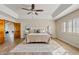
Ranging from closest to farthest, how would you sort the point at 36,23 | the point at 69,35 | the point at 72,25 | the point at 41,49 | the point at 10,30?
the point at 36,23 → the point at 41,49 → the point at 10,30 → the point at 72,25 → the point at 69,35

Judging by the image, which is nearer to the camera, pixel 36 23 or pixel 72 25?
pixel 36 23

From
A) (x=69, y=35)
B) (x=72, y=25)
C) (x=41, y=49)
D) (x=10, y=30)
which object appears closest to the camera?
(x=41, y=49)

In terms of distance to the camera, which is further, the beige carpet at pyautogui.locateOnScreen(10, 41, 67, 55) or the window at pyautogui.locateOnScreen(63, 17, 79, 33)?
the window at pyautogui.locateOnScreen(63, 17, 79, 33)

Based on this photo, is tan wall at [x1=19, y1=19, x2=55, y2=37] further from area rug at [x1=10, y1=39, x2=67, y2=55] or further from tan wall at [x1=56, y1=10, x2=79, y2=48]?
area rug at [x1=10, y1=39, x2=67, y2=55]

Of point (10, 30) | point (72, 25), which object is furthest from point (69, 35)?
point (10, 30)

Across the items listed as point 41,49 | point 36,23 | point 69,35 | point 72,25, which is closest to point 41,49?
point 41,49

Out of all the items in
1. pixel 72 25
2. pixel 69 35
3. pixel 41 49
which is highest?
pixel 72 25

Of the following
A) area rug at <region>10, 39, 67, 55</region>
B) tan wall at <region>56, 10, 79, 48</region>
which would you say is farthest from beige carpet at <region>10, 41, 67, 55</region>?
tan wall at <region>56, 10, 79, 48</region>

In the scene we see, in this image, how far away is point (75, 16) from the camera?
215 inches

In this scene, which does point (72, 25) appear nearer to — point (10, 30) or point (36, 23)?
point (36, 23)

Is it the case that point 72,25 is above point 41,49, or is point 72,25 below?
above

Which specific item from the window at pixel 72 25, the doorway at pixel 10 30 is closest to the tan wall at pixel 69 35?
the window at pixel 72 25

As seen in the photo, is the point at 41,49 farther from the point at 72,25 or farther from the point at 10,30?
the point at 72,25
